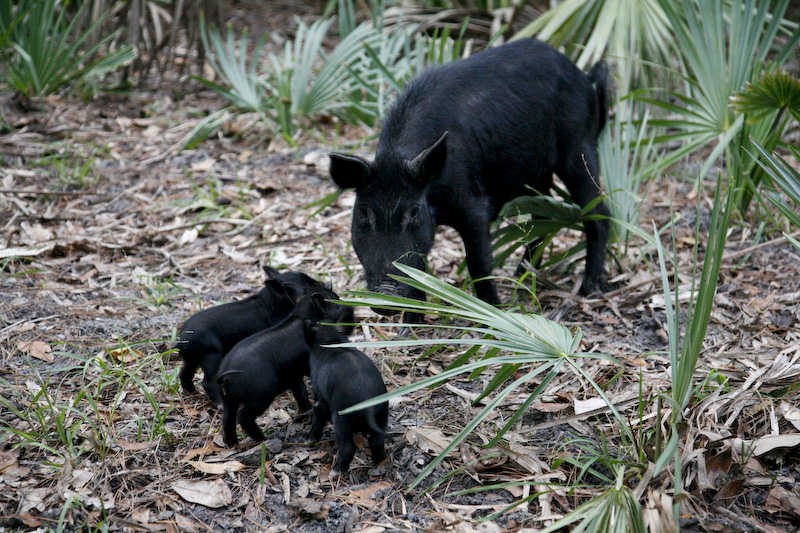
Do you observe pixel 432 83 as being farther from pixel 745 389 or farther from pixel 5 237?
pixel 5 237

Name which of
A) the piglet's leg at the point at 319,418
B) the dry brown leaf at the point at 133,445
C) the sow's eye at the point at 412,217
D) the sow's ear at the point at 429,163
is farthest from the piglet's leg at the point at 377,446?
the sow's ear at the point at 429,163

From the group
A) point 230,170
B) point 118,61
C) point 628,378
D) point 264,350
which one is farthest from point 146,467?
point 118,61

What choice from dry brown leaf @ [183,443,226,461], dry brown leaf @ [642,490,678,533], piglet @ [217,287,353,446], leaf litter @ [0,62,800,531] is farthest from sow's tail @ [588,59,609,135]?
dry brown leaf @ [183,443,226,461]

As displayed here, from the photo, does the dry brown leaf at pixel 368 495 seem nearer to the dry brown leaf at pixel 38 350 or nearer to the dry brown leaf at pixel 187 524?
the dry brown leaf at pixel 187 524

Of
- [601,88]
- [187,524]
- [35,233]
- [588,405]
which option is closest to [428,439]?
[588,405]

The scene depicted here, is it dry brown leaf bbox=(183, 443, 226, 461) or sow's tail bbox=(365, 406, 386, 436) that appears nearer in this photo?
sow's tail bbox=(365, 406, 386, 436)

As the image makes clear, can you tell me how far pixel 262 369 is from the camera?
3377 millimetres

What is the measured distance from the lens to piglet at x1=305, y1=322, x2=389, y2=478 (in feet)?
10.6

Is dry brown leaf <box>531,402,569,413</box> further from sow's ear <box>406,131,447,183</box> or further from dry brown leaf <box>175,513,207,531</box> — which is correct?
dry brown leaf <box>175,513,207,531</box>

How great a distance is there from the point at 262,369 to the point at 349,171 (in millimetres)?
1372

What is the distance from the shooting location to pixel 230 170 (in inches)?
278

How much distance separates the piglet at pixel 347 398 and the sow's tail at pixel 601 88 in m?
2.89

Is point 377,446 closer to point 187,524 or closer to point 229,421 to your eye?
point 229,421

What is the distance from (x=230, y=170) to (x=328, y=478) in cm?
429
